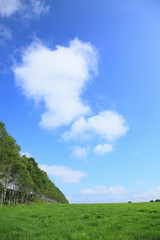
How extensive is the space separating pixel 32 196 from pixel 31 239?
200ft

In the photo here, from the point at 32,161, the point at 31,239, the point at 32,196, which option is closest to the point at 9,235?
the point at 31,239

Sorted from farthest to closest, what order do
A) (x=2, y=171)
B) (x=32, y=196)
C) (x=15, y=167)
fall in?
1. (x=32, y=196)
2. (x=15, y=167)
3. (x=2, y=171)

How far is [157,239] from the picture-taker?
7.55 m

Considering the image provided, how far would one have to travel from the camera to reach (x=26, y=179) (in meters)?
42.5

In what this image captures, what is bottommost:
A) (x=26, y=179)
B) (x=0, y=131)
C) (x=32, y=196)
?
(x=32, y=196)

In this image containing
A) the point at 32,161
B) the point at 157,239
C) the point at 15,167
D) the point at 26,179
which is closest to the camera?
the point at 157,239

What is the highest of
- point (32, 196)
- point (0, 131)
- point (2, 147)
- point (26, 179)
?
point (0, 131)

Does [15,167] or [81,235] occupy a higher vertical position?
[15,167]

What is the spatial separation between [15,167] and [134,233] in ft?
109

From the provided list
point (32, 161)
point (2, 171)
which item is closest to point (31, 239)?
point (2, 171)

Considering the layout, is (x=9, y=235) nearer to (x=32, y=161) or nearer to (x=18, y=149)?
(x=18, y=149)

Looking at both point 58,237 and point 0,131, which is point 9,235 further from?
point 0,131

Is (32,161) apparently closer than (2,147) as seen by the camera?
No

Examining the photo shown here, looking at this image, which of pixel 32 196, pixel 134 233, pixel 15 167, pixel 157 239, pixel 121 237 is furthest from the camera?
pixel 32 196
